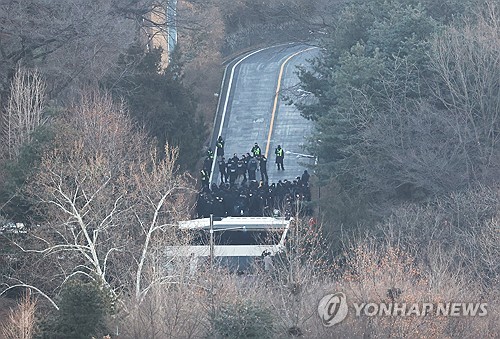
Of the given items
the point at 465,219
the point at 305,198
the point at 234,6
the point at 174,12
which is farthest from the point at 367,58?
the point at 234,6

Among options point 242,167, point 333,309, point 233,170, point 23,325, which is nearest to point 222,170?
point 233,170

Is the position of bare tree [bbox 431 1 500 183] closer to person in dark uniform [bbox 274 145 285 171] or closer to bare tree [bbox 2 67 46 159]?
person in dark uniform [bbox 274 145 285 171]

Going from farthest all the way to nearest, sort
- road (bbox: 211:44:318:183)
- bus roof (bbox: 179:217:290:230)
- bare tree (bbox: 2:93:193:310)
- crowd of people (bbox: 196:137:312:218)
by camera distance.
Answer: road (bbox: 211:44:318:183) → crowd of people (bbox: 196:137:312:218) → bus roof (bbox: 179:217:290:230) → bare tree (bbox: 2:93:193:310)

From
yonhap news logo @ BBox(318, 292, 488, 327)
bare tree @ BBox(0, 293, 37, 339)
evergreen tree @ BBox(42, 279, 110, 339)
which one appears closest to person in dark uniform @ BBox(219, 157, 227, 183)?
yonhap news logo @ BBox(318, 292, 488, 327)

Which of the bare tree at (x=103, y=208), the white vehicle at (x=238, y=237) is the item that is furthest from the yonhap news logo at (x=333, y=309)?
the white vehicle at (x=238, y=237)

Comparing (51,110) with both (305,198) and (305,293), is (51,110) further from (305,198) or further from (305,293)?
(305,293)
